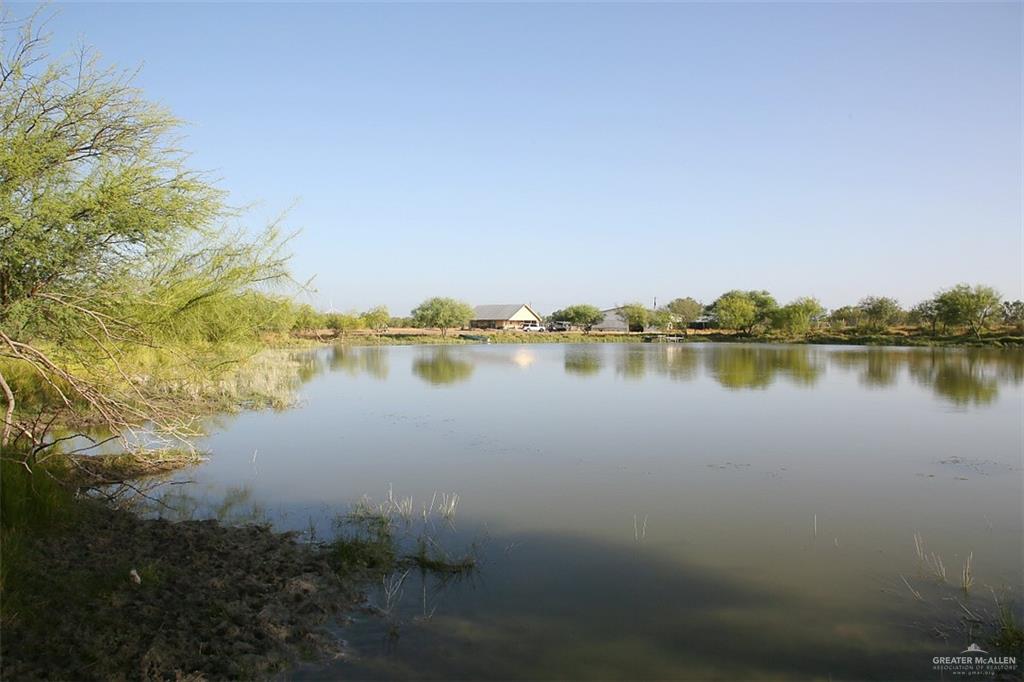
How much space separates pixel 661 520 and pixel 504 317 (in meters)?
92.6

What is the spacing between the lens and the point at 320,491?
1013 centimetres

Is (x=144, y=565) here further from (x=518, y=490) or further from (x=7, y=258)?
(x=518, y=490)

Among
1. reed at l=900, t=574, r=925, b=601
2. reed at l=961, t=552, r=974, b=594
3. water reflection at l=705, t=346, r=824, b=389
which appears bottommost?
reed at l=900, t=574, r=925, b=601

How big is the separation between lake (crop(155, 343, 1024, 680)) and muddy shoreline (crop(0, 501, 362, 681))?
414mm

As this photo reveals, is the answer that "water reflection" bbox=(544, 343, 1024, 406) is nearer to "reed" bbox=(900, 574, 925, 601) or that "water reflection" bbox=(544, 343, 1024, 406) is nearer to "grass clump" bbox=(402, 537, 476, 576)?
"reed" bbox=(900, 574, 925, 601)

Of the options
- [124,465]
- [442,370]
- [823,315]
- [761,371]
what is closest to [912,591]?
[124,465]

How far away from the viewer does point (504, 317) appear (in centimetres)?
10106

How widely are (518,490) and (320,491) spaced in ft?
10.3

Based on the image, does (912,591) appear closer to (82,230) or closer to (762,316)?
(82,230)

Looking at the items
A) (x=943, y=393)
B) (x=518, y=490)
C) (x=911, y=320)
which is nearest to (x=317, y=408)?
(x=518, y=490)

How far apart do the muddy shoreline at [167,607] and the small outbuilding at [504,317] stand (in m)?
93.8

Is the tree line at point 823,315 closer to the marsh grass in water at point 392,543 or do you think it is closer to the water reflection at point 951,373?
the water reflection at point 951,373

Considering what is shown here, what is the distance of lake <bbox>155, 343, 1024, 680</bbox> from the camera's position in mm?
5258

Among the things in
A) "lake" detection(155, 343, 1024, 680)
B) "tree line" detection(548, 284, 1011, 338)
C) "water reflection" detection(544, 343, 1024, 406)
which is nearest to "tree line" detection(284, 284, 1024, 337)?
"tree line" detection(548, 284, 1011, 338)
